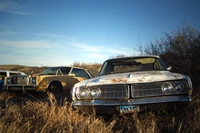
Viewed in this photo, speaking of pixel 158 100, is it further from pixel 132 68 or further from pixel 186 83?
pixel 132 68

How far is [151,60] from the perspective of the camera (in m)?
4.53

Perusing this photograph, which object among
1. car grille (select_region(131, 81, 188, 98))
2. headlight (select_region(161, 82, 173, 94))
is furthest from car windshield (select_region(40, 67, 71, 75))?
headlight (select_region(161, 82, 173, 94))

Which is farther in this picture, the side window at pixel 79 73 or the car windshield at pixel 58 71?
the side window at pixel 79 73

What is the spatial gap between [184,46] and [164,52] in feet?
3.69

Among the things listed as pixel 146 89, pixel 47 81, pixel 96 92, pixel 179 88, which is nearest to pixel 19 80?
pixel 47 81

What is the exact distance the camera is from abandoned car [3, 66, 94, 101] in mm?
7039

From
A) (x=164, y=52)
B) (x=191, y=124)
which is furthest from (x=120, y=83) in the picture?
(x=164, y=52)

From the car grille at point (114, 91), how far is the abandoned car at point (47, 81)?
14.3ft

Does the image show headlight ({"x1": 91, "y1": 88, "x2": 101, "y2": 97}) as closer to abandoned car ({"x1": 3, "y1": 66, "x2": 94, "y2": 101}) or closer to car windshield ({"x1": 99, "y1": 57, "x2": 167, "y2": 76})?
car windshield ({"x1": 99, "y1": 57, "x2": 167, "y2": 76})

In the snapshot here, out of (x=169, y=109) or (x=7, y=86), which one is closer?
(x=169, y=109)

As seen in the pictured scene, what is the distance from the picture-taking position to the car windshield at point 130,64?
444cm

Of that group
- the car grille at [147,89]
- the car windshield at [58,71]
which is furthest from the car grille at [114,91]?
the car windshield at [58,71]

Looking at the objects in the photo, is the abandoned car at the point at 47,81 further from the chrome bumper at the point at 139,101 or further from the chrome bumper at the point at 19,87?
the chrome bumper at the point at 139,101

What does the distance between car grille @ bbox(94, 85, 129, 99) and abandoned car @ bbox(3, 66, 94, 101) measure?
4.35 m
